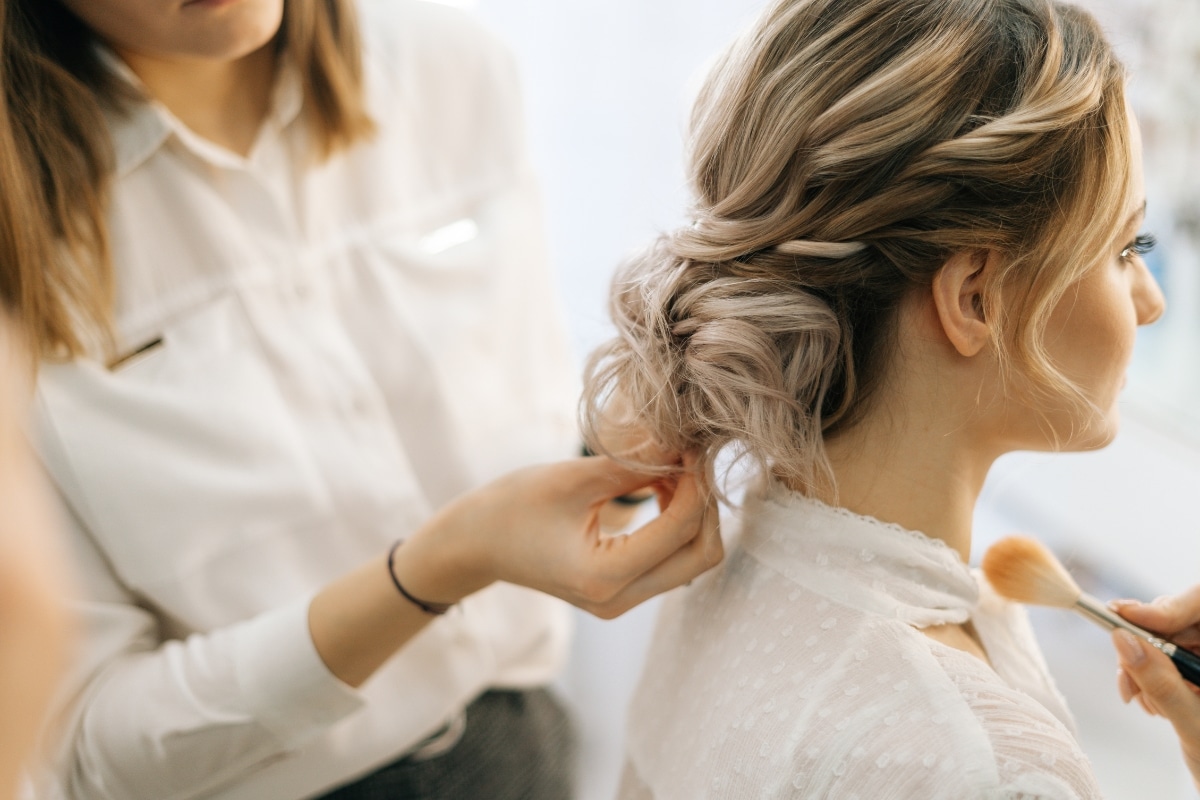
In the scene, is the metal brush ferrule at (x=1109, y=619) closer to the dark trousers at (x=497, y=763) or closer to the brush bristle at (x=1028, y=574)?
the brush bristle at (x=1028, y=574)

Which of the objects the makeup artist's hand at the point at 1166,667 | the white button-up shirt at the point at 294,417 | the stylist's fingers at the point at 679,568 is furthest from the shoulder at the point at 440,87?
the makeup artist's hand at the point at 1166,667

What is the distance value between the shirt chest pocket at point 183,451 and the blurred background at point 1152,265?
33 cm

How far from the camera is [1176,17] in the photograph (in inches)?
43.8

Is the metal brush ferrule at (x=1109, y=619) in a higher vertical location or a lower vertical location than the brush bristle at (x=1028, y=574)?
lower

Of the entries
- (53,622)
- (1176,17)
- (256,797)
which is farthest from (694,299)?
(1176,17)

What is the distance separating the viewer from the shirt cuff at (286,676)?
0.79 meters

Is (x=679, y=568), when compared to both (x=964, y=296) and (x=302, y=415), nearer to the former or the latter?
(x=964, y=296)

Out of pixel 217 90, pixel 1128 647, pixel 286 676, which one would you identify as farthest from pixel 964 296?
pixel 217 90

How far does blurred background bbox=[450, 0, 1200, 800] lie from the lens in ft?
3.68

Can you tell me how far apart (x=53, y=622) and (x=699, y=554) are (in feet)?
1.43

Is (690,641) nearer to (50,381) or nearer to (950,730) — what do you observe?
(950,730)

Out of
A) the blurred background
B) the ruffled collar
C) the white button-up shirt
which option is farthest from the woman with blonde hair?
the white button-up shirt

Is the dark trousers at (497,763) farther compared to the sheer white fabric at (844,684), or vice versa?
the dark trousers at (497,763)

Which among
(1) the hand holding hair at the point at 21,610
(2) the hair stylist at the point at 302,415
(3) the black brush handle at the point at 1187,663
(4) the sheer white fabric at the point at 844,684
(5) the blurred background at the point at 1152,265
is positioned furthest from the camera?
(5) the blurred background at the point at 1152,265
